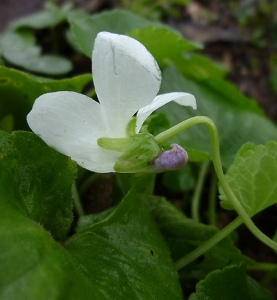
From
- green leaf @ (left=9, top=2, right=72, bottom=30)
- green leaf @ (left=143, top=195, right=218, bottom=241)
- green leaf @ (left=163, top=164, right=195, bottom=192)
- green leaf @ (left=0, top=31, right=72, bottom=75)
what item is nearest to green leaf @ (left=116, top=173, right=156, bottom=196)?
green leaf @ (left=143, top=195, right=218, bottom=241)

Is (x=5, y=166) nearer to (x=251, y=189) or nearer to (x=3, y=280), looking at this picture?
(x=3, y=280)

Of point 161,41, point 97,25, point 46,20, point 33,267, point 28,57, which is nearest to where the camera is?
point 33,267

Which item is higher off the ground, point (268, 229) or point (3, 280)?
point (3, 280)

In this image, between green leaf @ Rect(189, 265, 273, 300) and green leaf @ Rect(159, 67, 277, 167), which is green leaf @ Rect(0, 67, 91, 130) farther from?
green leaf @ Rect(189, 265, 273, 300)

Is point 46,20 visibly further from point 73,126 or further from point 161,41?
point 73,126

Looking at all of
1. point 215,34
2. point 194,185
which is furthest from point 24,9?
point 194,185

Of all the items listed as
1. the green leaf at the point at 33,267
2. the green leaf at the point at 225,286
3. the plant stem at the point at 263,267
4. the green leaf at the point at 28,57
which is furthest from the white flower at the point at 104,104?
the green leaf at the point at 28,57

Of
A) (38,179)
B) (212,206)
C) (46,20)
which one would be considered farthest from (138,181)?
(46,20)

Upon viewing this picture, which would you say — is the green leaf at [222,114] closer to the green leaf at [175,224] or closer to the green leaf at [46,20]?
the green leaf at [175,224]
